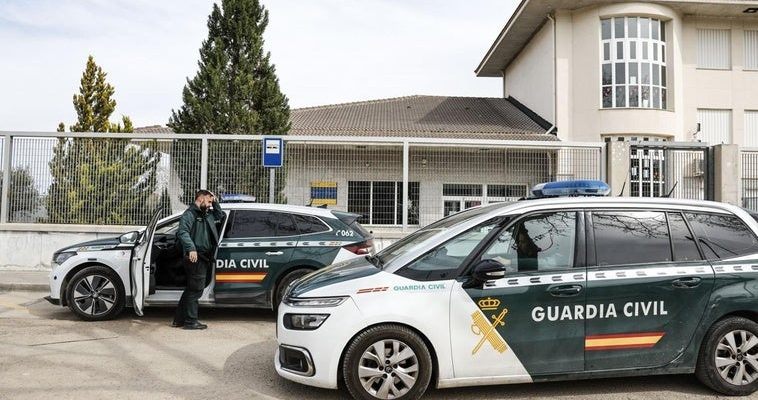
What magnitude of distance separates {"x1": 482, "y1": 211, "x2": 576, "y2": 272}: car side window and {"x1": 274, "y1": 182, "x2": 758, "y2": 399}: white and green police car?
0.01 m

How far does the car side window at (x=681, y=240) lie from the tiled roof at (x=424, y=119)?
1558 centimetres

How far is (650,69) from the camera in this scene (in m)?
21.5

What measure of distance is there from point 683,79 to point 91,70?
2475cm

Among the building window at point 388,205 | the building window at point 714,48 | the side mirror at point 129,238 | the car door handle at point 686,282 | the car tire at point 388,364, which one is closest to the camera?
the car tire at point 388,364

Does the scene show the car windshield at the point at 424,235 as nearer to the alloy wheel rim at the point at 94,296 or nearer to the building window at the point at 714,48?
the alloy wheel rim at the point at 94,296

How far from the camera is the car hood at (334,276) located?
14.1 ft

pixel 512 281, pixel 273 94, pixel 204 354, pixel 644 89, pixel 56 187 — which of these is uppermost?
pixel 644 89

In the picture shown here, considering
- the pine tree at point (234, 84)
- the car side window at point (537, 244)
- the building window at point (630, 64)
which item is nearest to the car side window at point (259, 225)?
the car side window at point (537, 244)

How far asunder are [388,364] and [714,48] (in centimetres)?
2472

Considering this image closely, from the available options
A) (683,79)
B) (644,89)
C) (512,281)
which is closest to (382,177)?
(512,281)

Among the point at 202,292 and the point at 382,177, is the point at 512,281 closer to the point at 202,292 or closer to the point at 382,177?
the point at 202,292

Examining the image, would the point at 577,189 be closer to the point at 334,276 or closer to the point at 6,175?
the point at 334,276

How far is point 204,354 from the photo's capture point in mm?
5574

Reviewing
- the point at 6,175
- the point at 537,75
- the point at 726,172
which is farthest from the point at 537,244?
the point at 537,75
